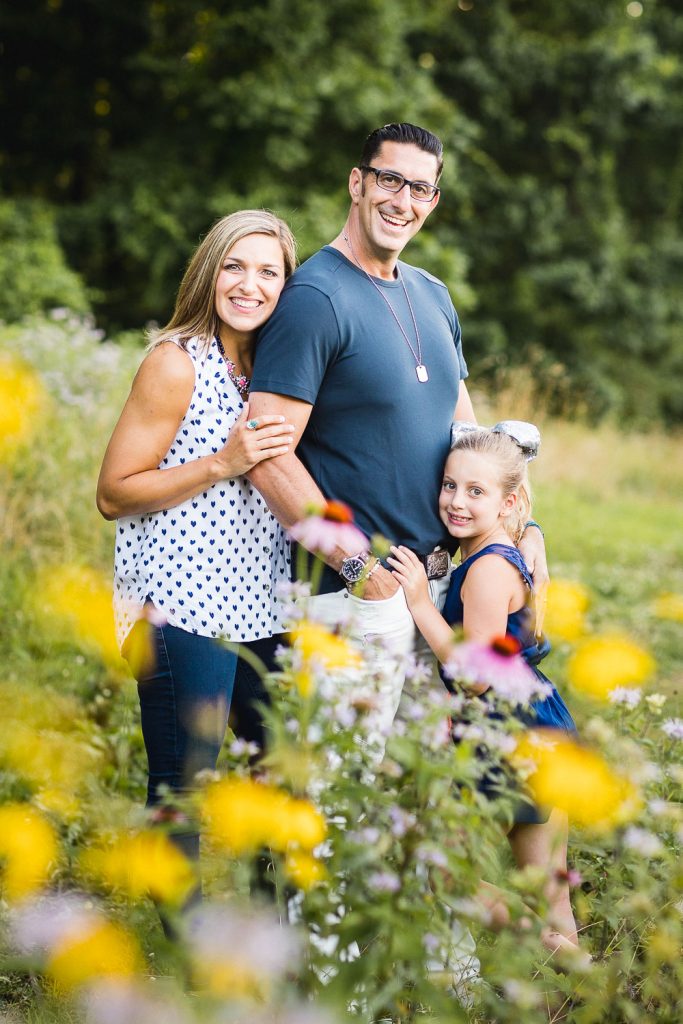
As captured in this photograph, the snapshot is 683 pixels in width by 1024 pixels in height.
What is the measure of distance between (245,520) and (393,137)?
105cm

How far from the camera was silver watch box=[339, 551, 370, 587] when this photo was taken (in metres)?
2.29

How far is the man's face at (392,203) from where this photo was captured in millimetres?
2447

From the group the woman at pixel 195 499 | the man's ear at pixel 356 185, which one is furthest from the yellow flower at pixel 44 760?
the man's ear at pixel 356 185

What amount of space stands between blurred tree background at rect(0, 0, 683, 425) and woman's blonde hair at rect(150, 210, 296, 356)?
8.69m

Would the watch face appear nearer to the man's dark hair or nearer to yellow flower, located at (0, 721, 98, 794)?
the man's dark hair

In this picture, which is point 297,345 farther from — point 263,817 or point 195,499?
point 263,817

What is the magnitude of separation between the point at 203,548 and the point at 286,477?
25 cm

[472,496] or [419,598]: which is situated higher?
[472,496]

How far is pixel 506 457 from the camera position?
2443 millimetres

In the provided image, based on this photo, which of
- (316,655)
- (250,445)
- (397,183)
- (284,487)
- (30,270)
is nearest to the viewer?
(316,655)

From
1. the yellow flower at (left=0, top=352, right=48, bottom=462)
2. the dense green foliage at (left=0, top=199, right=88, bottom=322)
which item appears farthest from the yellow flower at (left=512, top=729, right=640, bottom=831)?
the dense green foliage at (left=0, top=199, right=88, bottom=322)

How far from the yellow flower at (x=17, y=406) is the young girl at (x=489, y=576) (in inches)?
55.2

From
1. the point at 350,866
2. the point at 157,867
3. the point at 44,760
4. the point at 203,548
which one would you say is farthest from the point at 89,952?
the point at 44,760

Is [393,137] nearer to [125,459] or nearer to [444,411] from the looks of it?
[444,411]
